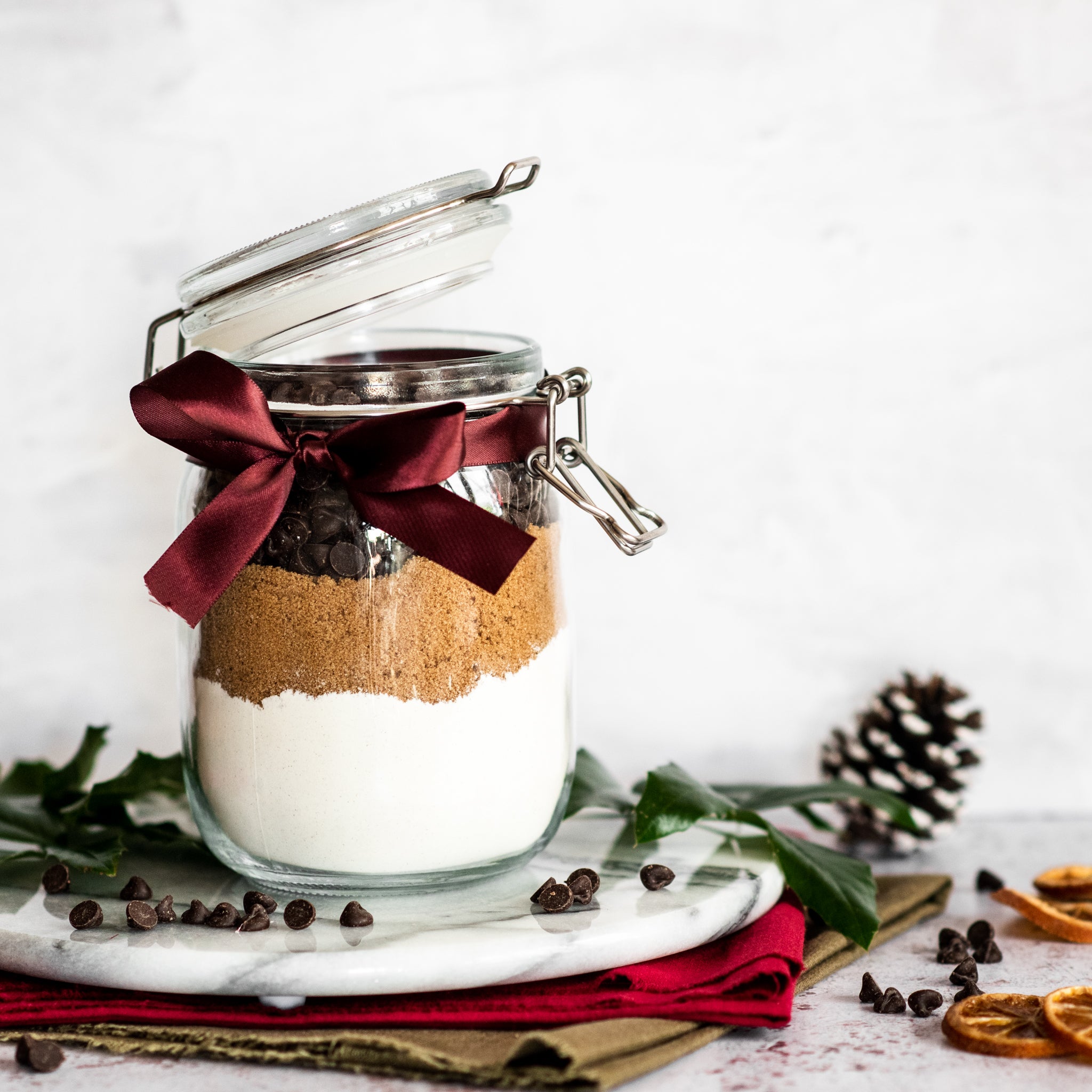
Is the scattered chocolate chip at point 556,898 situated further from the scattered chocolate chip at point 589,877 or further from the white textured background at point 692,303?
the white textured background at point 692,303

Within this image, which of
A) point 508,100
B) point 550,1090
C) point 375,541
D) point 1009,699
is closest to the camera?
point 550,1090

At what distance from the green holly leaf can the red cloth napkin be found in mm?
201

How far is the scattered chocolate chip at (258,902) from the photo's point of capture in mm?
730

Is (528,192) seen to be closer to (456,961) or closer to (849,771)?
(849,771)

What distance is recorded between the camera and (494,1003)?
0.68 m

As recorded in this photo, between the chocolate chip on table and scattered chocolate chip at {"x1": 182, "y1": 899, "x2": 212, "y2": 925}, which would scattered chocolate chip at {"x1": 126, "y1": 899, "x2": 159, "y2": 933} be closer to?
scattered chocolate chip at {"x1": 182, "y1": 899, "x2": 212, "y2": 925}

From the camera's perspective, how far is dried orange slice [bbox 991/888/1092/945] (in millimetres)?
849

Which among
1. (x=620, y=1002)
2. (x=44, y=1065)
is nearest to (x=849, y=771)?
(x=620, y=1002)

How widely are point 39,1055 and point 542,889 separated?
28 centimetres

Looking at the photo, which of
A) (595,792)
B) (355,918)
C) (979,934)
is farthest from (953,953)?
(355,918)

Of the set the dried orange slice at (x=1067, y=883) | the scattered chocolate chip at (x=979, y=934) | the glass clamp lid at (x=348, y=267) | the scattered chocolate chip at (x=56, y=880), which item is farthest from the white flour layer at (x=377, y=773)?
the dried orange slice at (x=1067, y=883)

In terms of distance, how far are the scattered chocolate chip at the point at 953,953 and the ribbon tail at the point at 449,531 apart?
387 mm

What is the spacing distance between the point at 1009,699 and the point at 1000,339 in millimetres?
339

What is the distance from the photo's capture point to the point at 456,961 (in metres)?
0.67
